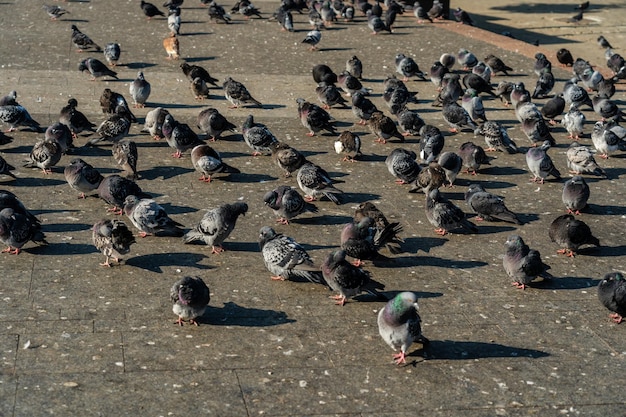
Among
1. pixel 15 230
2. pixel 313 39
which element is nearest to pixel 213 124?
pixel 15 230

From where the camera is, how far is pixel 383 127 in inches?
842

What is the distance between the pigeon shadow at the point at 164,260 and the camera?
14.3 metres

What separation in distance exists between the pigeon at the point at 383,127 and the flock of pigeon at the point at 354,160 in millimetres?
52

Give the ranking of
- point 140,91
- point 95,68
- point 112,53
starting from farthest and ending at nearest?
point 112,53 → point 95,68 → point 140,91

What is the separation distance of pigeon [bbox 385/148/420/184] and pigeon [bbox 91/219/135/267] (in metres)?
6.43


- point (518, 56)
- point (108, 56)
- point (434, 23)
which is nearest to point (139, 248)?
point (108, 56)

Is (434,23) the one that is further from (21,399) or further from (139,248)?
(21,399)

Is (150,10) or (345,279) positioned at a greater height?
(345,279)

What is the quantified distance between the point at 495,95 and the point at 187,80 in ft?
29.1

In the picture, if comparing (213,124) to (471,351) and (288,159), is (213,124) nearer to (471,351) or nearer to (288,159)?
(288,159)

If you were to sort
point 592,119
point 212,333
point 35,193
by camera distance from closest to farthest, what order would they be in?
point 212,333, point 35,193, point 592,119

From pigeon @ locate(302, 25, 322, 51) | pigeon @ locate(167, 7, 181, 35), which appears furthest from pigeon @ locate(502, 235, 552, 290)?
pigeon @ locate(167, 7, 181, 35)

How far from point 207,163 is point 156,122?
3.32 metres

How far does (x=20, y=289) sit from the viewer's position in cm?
1317
